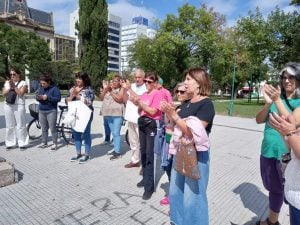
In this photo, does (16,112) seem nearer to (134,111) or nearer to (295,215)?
(134,111)

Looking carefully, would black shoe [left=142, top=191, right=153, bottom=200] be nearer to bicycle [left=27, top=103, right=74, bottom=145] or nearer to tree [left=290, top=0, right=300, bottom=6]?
bicycle [left=27, top=103, right=74, bottom=145]

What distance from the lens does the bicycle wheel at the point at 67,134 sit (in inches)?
287

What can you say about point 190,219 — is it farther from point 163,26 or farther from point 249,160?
point 163,26

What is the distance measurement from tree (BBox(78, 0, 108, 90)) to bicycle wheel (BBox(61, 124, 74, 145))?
1943 cm

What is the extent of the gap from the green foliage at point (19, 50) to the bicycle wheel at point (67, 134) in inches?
1093

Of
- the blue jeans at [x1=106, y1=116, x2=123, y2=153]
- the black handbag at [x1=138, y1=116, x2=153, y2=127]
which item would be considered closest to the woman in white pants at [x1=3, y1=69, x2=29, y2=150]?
the blue jeans at [x1=106, y1=116, x2=123, y2=153]

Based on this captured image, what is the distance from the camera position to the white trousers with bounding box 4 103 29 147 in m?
6.36

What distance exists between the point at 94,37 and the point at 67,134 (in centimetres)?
1996

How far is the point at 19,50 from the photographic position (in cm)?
3250

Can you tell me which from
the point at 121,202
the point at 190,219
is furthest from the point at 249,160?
the point at 190,219

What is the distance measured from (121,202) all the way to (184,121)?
77.1 inches

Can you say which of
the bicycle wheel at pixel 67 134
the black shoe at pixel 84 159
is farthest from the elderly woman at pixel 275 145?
the bicycle wheel at pixel 67 134

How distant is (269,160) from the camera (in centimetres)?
317

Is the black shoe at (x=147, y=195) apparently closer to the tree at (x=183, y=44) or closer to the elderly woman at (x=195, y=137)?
the elderly woman at (x=195, y=137)
